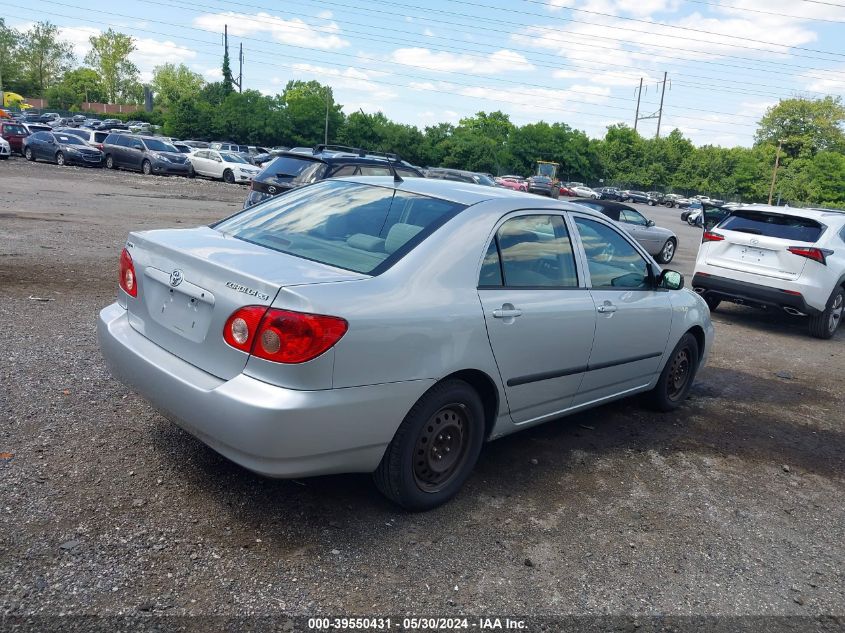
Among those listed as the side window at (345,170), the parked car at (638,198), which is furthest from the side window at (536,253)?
the parked car at (638,198)

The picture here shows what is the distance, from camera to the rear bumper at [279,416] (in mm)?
2959

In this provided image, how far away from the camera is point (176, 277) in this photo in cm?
343

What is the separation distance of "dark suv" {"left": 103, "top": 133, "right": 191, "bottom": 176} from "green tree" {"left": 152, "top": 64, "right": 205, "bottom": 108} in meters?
78.2

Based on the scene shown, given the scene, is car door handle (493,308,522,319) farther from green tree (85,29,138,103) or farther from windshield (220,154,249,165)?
green tree (85,29,138,103)

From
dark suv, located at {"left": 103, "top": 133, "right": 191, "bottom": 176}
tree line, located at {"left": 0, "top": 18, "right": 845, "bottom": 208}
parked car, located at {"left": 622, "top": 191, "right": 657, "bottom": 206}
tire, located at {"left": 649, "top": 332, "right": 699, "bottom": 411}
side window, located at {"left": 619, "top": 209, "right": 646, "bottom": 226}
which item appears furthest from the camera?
parked car, located at {"left": 622, "top": 191, "right": 657, "bottom": 206}

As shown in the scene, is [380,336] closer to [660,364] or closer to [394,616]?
[394,616]

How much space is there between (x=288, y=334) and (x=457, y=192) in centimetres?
163

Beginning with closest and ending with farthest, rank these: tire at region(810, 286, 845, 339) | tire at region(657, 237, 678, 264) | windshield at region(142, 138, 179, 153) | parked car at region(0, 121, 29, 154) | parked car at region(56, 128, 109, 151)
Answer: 1. tire at region(810, 286, 845, 339)
2. tire at region(657, 237, 678, 264)
3. windshield at region(142, 138, 179, 153)
4. parked car at region(56, 128, 109, 151)
5. parked car at region(0, 121, 29, 154)

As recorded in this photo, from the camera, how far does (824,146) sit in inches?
4232

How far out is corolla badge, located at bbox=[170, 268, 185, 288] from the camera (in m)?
3.40

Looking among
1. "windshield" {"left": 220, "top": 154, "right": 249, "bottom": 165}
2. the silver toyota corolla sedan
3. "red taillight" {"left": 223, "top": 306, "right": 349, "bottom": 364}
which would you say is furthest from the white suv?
"windshield" {"left": 220, "top": 154, "right": 249, "bottom": 165}

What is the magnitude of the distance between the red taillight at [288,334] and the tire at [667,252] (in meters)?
15.0

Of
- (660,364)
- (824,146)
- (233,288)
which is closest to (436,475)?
(233,288)

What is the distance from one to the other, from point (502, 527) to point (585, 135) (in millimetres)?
96927
